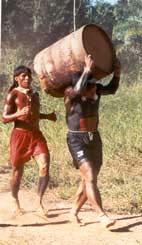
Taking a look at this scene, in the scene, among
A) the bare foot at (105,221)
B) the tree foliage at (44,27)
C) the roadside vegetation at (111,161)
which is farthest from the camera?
the tree foliage at (44,27)

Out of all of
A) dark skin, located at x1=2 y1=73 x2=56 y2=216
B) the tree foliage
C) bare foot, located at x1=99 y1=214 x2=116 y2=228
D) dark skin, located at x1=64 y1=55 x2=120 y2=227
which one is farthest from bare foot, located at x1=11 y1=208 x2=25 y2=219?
the tree foliage

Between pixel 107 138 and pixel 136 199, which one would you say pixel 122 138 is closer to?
pixel 107 138

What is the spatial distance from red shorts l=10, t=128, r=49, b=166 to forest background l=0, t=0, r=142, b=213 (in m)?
1.07

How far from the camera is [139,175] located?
25.6ft

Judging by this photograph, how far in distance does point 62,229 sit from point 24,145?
0.97m

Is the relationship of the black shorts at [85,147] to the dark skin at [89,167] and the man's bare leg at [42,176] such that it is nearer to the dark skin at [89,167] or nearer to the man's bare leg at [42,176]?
the dark skin at [89,167]

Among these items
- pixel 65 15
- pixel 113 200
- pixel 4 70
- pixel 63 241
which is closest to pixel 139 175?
pixel 113 200

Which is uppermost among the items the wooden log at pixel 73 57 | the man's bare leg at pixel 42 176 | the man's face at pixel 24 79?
the wooden log at pixel 73 57

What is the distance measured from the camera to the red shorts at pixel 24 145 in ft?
19.3

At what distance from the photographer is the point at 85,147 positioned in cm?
540

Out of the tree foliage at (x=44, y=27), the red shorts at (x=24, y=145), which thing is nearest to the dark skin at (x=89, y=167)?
the red shorts at (x=24, y=145)

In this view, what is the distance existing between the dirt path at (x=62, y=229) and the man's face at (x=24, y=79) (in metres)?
1.27

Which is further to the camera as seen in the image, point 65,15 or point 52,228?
point 65,15

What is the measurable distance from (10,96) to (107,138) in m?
3.84
